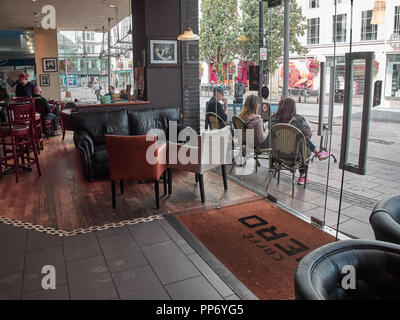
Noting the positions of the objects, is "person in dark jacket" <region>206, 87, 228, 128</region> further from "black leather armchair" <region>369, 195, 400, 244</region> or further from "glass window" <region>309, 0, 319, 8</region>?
"black leather armchair" <region>369, 195, 400, 244</region>

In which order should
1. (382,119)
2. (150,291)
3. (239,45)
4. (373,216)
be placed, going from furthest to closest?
1. (239,45)
2. (382,119)
3. (150,291)
4. (373,216)

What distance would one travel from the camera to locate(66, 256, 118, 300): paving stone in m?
2.60

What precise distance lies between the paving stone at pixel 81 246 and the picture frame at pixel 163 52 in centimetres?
359

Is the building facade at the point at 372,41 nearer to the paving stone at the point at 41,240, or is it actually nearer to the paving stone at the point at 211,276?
the paving stone at the point at 211,276

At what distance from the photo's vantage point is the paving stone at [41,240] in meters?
3.40

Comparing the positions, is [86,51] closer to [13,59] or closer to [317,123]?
[13,59]

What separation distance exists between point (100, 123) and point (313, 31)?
3628mm

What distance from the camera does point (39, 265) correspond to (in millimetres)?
3043

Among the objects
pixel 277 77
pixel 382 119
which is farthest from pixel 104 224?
pixel 382 119

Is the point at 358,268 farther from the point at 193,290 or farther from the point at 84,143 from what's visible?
the point at 84,143

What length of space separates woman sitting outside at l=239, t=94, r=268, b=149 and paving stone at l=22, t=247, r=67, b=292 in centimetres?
297

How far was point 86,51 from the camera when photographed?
1303 centimetres

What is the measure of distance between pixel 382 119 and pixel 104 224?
298 centimetres

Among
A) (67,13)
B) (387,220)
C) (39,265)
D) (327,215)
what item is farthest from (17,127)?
(67,13)
